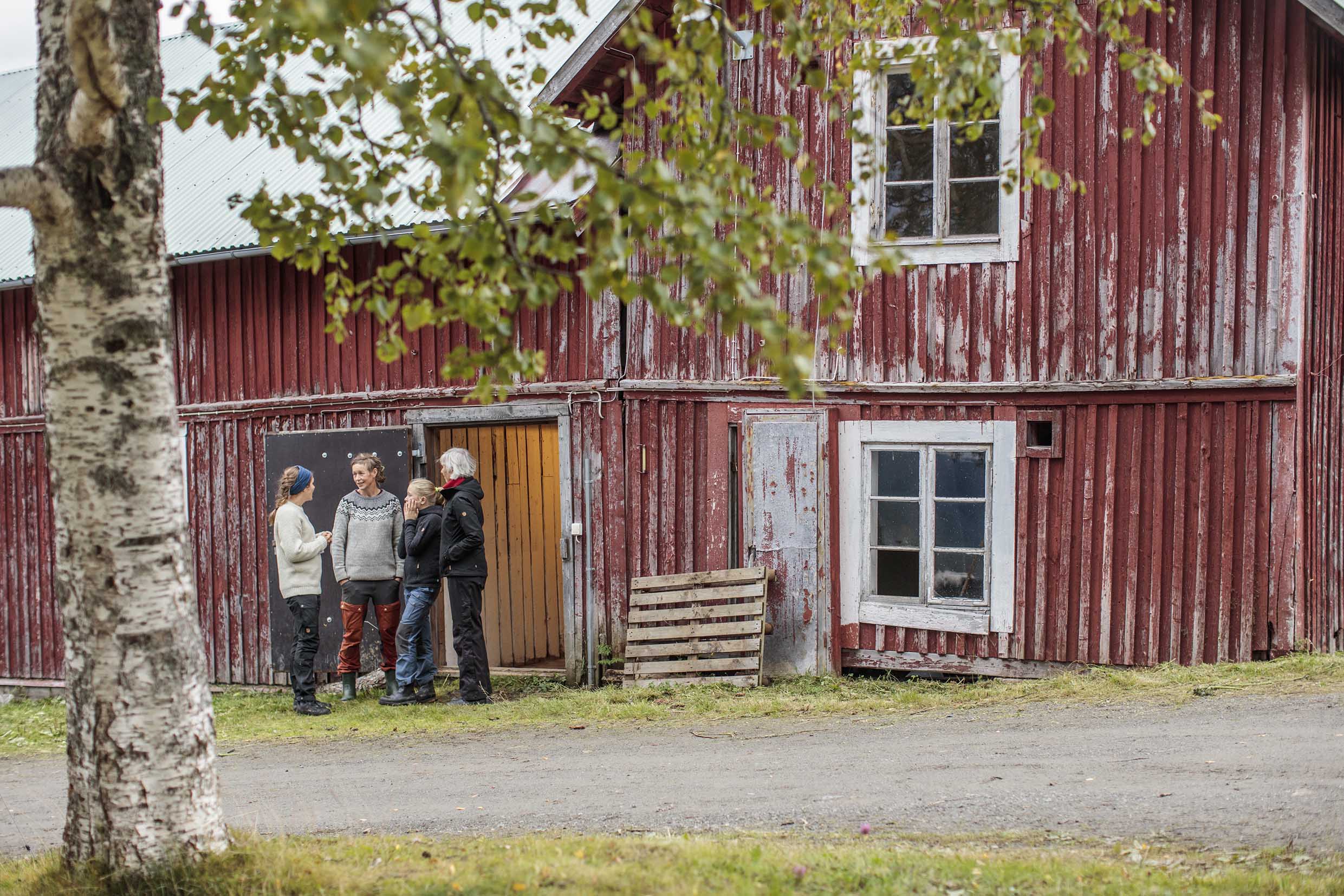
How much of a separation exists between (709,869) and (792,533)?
5.66 meters

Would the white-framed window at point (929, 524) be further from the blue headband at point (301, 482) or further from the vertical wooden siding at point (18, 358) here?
the vertical wooden siding at point (18, 358)

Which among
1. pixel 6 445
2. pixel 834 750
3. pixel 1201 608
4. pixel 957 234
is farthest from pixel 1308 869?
pixel 6 445

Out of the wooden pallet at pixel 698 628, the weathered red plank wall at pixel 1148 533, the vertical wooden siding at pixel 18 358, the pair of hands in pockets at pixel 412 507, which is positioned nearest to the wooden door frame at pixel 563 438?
the wooden pallet at pixel 698 628

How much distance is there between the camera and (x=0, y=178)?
4.47 m

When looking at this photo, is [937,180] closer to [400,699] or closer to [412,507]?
[412,507]

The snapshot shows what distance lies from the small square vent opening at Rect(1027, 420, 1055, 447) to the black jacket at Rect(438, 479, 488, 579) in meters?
4.28

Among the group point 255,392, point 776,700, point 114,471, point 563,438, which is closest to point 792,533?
point 776,700

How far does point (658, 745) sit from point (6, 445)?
30.9 feet

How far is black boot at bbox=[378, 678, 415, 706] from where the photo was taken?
10.0m

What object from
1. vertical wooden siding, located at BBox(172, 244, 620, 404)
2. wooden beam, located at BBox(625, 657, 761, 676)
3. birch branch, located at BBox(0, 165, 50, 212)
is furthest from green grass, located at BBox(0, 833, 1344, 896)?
vertical wooden siding, located at BBox(172, 244, 620, 404)

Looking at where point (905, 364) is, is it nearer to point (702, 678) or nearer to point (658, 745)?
point (702, 678)

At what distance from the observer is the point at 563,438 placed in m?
11.0

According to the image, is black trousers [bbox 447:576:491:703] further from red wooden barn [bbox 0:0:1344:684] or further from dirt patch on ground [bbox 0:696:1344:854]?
dirt patch on ground [bbox 0:696:1344:854]

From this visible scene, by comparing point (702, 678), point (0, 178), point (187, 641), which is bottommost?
point (702, 678)
